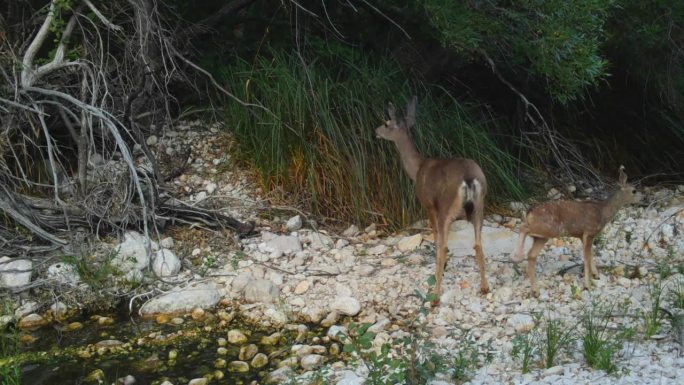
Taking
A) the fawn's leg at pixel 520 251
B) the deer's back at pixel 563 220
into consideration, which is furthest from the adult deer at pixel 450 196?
the deer's back at pixel 563 220

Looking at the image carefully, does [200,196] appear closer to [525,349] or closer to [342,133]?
[342,133]

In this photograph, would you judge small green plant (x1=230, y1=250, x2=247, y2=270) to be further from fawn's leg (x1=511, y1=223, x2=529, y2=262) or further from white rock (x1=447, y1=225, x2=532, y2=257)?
fawn's leg (x1=511, y1=223, x2=529, y2=262)

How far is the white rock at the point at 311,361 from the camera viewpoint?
539cm

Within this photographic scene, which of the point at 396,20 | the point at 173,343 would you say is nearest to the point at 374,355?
the point at 173,343

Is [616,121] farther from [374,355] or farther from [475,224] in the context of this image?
[374,355]

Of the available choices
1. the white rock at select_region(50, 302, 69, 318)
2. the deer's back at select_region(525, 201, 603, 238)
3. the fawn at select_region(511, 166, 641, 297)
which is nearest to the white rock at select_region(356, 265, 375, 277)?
the fawn at select_region(511, 166, 641, 297)

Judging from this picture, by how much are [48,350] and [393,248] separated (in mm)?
2691

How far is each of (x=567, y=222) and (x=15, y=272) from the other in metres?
3.72

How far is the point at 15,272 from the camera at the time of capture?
6.62 metres

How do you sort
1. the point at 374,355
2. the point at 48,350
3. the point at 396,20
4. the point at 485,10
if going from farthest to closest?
1. the point at 396,20
2. the point at 485,10
3. the point at 48,350
4. the point at 374,355

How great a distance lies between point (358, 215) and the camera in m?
7.71

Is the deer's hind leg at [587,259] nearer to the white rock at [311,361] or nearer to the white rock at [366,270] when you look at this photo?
the white rock at [366,270]

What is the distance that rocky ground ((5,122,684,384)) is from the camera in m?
5.18

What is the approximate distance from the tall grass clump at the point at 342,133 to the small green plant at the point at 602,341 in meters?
2.64
